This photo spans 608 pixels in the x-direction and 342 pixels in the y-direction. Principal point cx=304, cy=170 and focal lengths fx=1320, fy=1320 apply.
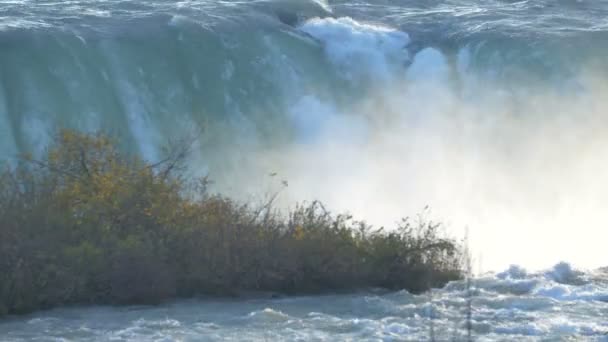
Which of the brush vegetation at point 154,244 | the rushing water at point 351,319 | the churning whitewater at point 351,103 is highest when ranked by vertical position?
the churning whitewater at point 351,103

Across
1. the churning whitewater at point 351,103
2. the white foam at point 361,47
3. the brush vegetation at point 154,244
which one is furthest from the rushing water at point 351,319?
the white foam at point 361,47

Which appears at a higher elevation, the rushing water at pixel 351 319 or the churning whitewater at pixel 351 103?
the churning whitewater at pixel 351 103

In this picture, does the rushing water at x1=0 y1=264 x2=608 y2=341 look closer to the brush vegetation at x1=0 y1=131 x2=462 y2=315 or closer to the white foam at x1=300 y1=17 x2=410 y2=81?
the brush vegetation at x1=0 y1=131 x2=462 y2=315

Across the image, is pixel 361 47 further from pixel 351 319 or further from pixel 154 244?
pixel 351 319

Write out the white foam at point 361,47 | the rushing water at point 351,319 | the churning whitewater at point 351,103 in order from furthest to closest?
the white foam at point 361,47, the churning whitewater at point 351,103, the rushing water at point 351,319

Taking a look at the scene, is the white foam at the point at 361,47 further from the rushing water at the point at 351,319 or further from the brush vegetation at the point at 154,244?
the rushing water at the point at 351,319

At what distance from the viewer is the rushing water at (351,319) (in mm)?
11922

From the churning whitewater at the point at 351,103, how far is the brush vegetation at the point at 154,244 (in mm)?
4918

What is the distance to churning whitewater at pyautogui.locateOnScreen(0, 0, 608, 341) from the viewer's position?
2234 centimetres

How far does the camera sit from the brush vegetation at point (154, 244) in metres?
12.7

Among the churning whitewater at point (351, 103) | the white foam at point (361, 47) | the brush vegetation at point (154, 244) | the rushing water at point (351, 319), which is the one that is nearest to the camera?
the rushing water at point (351, 319)

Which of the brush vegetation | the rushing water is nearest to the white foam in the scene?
the brush vegetation

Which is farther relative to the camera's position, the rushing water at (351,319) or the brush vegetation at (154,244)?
the brush vegetation at (154,244)

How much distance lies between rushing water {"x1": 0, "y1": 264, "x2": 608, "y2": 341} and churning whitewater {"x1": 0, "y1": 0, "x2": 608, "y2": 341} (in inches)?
192
